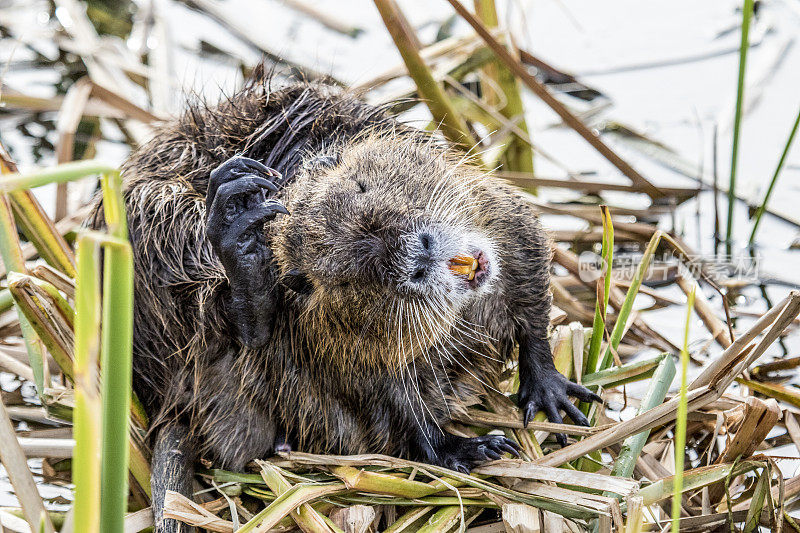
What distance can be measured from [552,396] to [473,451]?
296 millimetres

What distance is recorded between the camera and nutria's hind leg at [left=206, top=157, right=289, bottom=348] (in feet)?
7.12

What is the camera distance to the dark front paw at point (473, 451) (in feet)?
7.73

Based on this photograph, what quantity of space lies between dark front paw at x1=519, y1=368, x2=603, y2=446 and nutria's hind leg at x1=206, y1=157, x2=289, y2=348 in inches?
31.6

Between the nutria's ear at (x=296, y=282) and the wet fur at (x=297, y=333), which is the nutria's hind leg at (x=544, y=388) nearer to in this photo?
the wet fur at (x=297, y=333)

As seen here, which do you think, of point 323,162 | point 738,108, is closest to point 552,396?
point 323,162

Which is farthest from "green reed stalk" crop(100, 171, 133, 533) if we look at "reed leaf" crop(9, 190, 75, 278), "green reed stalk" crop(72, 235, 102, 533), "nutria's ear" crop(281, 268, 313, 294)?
"reed leaf" crop(9, 190, 75, 278)

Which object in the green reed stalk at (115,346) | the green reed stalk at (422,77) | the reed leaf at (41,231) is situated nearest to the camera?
the green reed stalk at (115,346)

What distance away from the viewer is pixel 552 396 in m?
2.51

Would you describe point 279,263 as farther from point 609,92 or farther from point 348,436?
point 609,92

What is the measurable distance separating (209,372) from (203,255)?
34cm

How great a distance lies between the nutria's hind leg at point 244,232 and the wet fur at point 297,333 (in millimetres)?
75

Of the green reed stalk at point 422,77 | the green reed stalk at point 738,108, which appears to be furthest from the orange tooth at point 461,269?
the green reed stalk at point 738,108

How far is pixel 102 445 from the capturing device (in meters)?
1.30

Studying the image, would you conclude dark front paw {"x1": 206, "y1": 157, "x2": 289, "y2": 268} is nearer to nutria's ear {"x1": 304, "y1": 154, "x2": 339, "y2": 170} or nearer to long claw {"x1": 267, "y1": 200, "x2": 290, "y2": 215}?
long claw {"x1": 267, "y1": 200, "x2": 290, "y2": 215}
